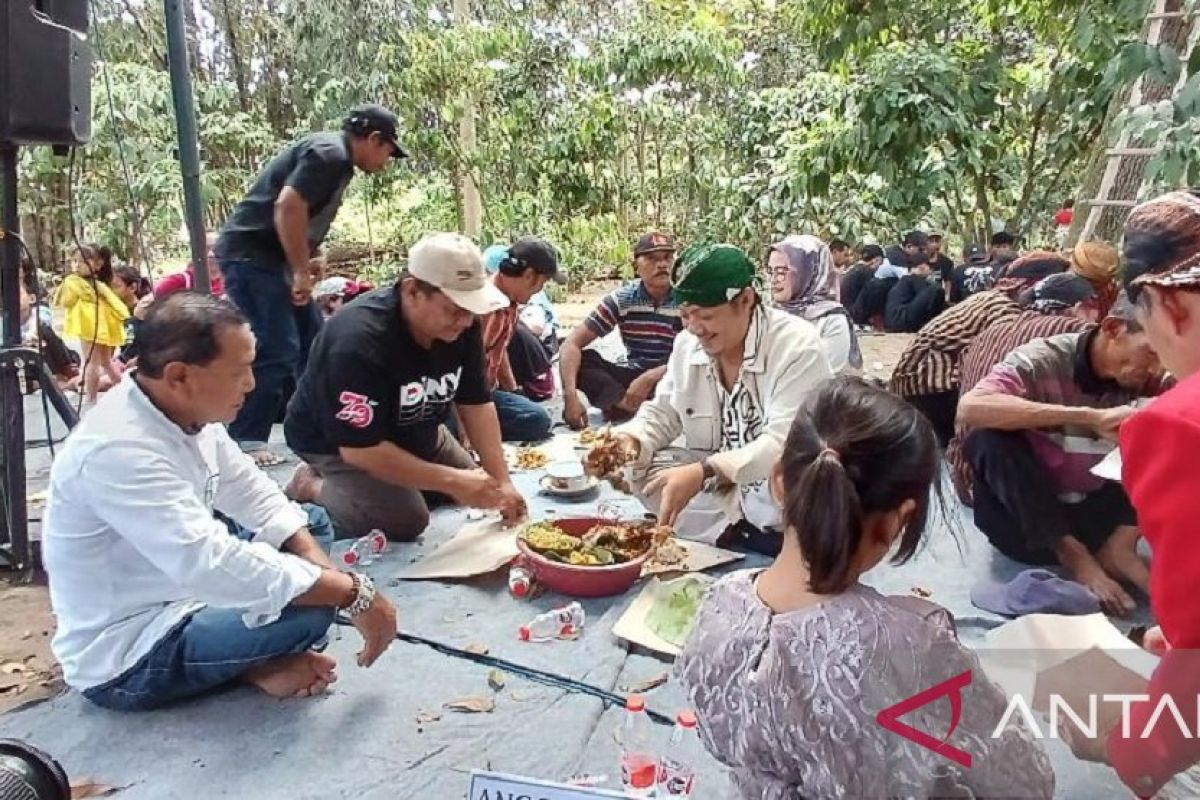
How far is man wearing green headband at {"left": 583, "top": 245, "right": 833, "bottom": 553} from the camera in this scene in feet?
8.28

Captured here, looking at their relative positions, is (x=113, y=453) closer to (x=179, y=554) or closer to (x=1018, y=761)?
(x=179, y=554)

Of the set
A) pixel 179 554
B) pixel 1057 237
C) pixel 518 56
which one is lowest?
pixel 179 554

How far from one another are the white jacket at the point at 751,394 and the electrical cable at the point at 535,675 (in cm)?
70

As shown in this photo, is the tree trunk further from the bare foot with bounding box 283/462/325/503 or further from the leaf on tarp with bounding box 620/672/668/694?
the bare foot with bounding box 283/462/325/503

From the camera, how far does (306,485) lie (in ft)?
10.5

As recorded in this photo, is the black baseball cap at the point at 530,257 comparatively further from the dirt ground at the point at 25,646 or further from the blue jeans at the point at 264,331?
the dirt ground at the point at 25,646

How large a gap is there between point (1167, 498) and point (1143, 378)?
5.06 feet

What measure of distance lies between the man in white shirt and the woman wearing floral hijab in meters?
2.48

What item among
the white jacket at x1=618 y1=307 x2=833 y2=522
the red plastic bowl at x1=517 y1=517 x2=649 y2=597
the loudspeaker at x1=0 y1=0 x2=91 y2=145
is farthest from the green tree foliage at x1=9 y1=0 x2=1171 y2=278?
the loudspeaker at x1=0 y1=0 x2=91 y2=145

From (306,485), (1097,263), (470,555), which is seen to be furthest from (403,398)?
(1097,263)

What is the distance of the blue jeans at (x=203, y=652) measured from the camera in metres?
2.00

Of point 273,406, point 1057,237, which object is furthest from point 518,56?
point 273,406

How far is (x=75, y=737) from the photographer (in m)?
1.99

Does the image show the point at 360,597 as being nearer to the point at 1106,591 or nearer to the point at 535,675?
the point at 535,675
